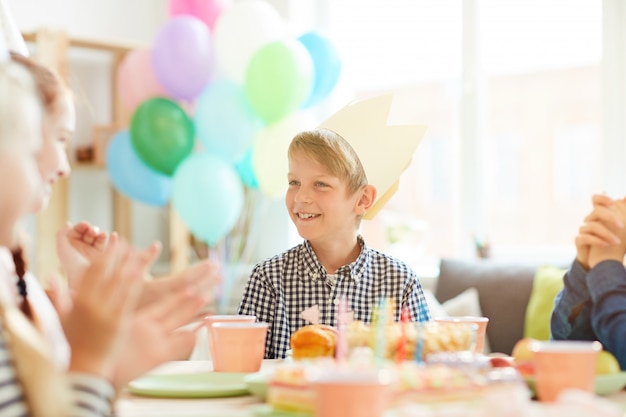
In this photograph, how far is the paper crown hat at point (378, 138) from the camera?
2002 millimetres

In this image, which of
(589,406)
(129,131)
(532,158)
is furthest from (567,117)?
(589,406)

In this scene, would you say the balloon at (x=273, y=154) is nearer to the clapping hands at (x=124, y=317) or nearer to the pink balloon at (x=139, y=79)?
the pink balloon at (x=139, y=79)

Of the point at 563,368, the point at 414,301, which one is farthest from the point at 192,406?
the point at 414,301

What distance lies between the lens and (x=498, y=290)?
361 centimetres

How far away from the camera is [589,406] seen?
2.77ft

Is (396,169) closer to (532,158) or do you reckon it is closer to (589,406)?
(589,406)

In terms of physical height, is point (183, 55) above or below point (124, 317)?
above

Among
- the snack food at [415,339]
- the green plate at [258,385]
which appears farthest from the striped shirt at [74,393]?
the snack food at [415,339]

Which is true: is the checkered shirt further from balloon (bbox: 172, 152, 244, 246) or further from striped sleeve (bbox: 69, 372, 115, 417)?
balloon (bbox: 172, 152, 244, 246)

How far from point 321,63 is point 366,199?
1843mm

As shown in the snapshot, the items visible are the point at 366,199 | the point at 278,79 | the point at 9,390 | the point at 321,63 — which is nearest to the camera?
the point at 9,390

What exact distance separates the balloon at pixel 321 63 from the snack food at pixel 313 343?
2.74m

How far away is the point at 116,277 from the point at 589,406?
46 centimetres

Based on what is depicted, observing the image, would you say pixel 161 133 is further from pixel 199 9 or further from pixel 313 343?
pixel 313 343
